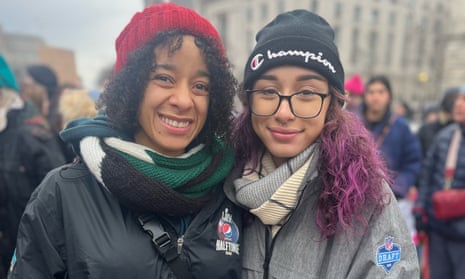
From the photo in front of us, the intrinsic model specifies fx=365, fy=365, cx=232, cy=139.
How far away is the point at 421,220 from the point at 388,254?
2.67 meters

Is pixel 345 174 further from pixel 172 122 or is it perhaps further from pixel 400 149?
pixel 400 149

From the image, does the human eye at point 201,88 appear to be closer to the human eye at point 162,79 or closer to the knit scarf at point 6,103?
the human eye at point 162,79

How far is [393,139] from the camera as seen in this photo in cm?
416

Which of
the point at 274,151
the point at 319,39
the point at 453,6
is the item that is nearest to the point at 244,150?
the point at 274,151

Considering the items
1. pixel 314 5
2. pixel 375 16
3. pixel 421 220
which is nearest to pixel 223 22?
pixel 314 5

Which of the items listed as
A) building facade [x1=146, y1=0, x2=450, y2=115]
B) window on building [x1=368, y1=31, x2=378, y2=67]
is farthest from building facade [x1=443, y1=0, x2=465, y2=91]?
window on building [x1=368, y1=31, x2=378, y2=67]

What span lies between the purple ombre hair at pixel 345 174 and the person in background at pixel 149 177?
431 mm

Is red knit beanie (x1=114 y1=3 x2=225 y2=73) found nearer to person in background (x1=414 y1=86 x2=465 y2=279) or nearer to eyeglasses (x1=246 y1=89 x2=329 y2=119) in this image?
eyeglasses (x1=246 y1=89 x2=329 y2=119)

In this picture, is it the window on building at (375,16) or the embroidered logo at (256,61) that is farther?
the window on building at (375,16)

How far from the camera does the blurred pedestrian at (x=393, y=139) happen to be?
4.13m

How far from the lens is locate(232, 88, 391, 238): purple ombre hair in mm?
1497

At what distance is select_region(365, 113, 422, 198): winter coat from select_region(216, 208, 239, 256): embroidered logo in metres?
2.98

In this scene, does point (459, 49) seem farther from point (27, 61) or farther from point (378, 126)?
point (27, 61)

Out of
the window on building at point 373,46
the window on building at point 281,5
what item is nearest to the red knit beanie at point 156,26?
the window on building at point 281,5
